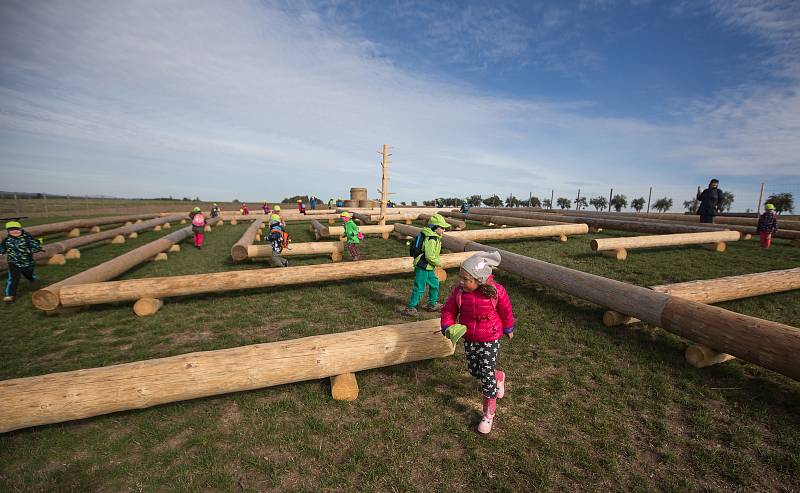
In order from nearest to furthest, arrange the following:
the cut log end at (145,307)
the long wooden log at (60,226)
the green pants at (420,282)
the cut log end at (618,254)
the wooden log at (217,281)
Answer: the green pants at (420,282) < the wooden log at (217,281) < the cut log end at (145,307) < the cut log end at (618,254) < the long wooden log at (60,226)

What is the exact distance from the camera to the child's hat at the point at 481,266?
339 centimetres

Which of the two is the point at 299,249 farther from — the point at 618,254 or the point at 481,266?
the point at 618,254

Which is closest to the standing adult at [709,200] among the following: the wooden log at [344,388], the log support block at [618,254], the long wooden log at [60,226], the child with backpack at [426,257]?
the log support block at [618,254]

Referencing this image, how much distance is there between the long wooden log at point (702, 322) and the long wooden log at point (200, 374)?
136 inches

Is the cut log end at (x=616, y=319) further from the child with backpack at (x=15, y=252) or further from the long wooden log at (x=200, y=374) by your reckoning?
the child with backpack at (x=15, y=252)

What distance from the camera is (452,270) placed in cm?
1040

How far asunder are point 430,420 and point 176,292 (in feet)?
21.0

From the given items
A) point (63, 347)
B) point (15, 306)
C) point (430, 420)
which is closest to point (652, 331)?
point (430, 420)

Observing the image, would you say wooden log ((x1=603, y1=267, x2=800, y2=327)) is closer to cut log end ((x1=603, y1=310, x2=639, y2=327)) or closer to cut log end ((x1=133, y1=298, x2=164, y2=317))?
cut log end ((x1=603, y1=310, x2=639, y2=327))

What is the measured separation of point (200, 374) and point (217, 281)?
4286mm

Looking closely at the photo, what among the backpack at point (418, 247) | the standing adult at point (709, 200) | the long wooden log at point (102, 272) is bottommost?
the long wooden log at point (102, 272)

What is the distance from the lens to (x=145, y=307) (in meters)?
6.88

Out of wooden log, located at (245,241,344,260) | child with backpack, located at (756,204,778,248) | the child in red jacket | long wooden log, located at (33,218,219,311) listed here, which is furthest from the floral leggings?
child with backpack, located at (756,204,778,248)

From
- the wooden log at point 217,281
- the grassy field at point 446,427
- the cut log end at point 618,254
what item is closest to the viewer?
the grassy field at point 446,427
